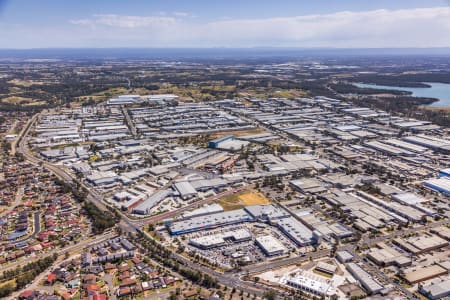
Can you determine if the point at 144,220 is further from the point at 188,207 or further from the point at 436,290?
the point at 436,290

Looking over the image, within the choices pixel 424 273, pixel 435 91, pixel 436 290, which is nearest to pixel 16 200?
pixel 424 273

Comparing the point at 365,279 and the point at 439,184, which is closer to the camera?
the point at 365,279

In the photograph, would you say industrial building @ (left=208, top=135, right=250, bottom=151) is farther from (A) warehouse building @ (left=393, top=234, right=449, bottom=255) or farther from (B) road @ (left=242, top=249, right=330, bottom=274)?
(A) warehouse building @ (left=393, top=234, right=449, bottom=255)

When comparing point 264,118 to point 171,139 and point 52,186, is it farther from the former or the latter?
point 52,186

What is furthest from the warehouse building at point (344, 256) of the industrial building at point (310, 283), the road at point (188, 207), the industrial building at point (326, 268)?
the road at point (188, 207)

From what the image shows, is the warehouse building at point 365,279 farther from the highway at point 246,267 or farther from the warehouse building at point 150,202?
the warehouse building at point 150,202


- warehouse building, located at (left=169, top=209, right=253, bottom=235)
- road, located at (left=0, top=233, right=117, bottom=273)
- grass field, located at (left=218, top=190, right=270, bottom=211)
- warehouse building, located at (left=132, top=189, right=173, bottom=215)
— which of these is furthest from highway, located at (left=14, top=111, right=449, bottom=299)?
warehouse building, located at (left=169, top=209, right=253, bottom=235)
